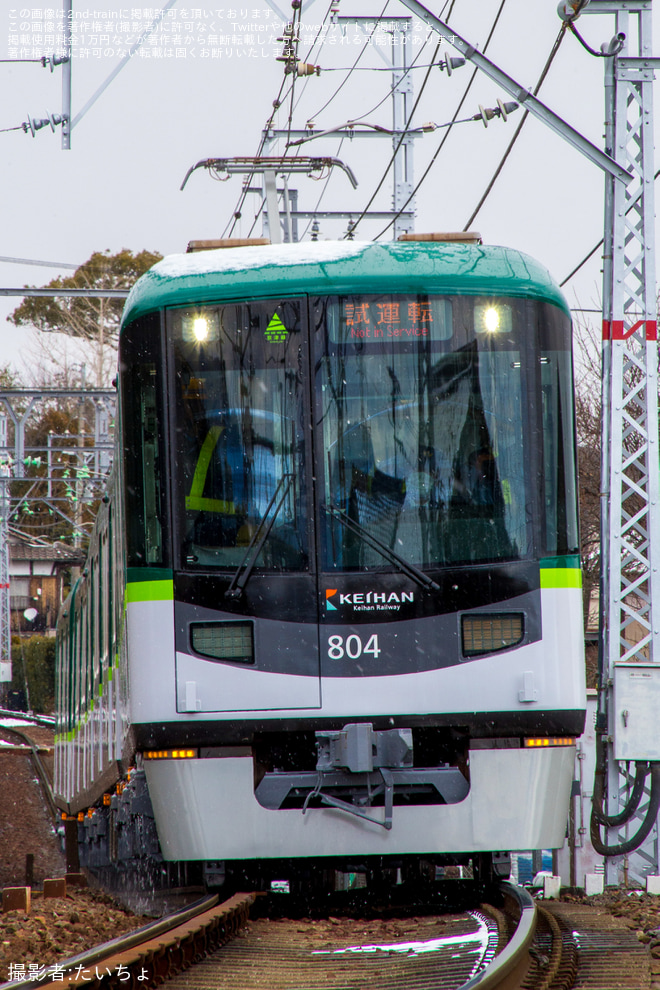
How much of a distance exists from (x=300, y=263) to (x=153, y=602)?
198 centimetres

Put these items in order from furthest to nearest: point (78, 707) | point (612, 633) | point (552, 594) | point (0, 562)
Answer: point (0, 562)
point (78, 707)
point (612, 633)
point (552, 594)

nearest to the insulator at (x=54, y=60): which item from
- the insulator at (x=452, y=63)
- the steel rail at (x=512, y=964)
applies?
the insulator at (x=452, y=63)

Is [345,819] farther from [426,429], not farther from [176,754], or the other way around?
[426,429]

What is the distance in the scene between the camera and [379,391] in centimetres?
686

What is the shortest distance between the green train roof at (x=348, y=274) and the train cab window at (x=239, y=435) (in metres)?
0.11

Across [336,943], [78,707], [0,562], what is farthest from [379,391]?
[0,562]

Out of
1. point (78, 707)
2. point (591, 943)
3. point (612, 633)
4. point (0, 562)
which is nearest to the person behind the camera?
point (591, 943)

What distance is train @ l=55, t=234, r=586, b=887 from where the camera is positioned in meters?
6.61

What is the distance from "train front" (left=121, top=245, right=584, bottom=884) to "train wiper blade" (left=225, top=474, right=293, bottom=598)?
1cm

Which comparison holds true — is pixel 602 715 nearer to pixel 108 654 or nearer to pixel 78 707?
pixel 108 654

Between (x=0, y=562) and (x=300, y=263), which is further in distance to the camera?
(x=0, y=562)

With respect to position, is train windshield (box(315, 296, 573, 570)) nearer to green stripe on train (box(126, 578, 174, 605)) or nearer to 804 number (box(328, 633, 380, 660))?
804 number (box(328, 633, 380, 660))

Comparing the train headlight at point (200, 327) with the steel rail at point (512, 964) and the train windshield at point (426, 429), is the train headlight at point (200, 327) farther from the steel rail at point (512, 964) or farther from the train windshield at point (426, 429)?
the steel rail at point (512, 964)

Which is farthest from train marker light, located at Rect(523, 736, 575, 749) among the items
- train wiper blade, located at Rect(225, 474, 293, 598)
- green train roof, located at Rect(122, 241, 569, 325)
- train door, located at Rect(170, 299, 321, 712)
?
green train roof, located at Rect(122, 241, 569, 325)
